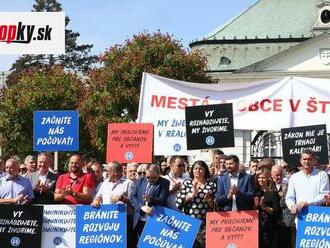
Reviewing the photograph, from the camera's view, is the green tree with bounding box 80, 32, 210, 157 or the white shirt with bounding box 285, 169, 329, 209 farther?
the green tree with bounding box 80, 32, 210, 157

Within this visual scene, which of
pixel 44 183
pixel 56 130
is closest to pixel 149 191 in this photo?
pixel 44 183

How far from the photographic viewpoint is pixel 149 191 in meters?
14.1

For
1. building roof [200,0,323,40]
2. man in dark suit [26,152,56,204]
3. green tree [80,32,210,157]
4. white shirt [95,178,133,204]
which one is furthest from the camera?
building roof [200,0,323,40]

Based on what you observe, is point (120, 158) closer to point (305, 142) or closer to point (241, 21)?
point (305, 142)

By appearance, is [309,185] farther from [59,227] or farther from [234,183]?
[59,227]

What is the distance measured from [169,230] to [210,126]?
183 cm

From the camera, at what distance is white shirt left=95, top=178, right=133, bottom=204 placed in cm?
1416

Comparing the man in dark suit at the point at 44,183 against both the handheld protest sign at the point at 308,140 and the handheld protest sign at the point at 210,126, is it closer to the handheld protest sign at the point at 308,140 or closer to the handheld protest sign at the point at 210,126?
the handheld protest sign at the point at 210,126

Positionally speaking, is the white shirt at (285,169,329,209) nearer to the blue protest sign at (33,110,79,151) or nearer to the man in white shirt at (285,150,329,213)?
the man in white shirt at (285,150,329,213)

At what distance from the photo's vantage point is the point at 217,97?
1700 centimetres

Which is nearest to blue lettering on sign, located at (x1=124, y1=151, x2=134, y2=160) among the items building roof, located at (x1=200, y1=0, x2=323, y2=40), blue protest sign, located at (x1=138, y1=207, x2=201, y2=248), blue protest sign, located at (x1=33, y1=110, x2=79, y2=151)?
blue protest sign, located at (x1=33, y1=110, x2=79, y2=151)

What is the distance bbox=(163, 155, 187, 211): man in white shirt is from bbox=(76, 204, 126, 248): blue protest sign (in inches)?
26.2

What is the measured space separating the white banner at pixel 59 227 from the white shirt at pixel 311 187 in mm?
3130

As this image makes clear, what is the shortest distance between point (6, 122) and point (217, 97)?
42.4 m
